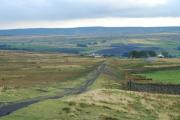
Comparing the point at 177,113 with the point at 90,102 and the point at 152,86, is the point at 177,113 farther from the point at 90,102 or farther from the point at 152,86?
the point at 152,86

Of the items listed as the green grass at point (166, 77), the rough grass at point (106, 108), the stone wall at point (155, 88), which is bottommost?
the green grass at point (166, 77)

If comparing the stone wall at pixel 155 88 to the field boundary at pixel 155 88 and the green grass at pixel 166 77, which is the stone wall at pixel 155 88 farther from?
the green grass at pixel 166 77

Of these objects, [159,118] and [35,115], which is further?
[159,118]

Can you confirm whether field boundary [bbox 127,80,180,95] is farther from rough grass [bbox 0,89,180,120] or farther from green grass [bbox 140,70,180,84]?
rough grass [bbox 0,89,180,120]

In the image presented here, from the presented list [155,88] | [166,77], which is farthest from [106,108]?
[166,77]

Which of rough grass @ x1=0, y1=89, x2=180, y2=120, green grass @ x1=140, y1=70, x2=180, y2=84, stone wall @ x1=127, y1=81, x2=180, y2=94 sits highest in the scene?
rough grass @ x1=0, y1=89, x2=180, y2=120

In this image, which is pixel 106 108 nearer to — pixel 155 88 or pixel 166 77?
pixel 155 88

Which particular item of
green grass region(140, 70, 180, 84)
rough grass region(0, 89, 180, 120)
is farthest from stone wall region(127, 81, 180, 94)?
rough grass region(0, 89, 180, 120)

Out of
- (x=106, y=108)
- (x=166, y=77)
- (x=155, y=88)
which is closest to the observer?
(x=106, y=108)

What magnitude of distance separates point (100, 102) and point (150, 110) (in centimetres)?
546

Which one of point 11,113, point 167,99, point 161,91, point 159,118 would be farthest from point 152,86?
point 11,113

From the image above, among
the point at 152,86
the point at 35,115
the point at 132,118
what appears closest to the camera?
the point at 35,115

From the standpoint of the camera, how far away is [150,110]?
52188 mm

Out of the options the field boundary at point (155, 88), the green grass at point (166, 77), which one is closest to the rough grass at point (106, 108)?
the field boundary at point (155, 88)
